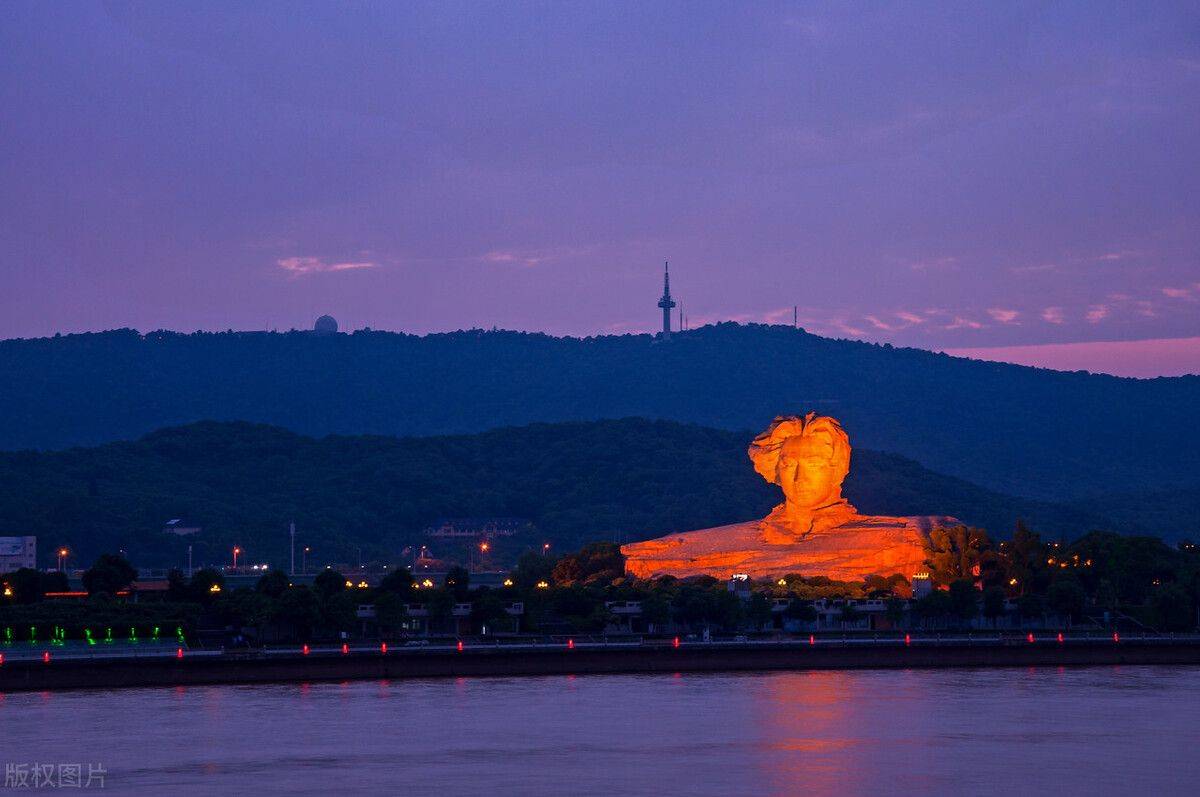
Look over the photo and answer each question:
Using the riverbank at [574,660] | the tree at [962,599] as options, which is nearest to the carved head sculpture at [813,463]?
the tree at [962,599]

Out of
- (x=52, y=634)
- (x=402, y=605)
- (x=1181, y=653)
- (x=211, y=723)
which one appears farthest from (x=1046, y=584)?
(x=211, y=723)

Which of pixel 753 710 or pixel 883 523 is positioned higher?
pixel 883 523

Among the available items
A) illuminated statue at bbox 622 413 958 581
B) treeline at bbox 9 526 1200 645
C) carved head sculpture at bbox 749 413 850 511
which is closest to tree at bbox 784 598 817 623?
treeline at bbox 9 526 1200 645

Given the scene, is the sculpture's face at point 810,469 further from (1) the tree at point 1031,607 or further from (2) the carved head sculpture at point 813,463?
(1) the tree at point 1031,607

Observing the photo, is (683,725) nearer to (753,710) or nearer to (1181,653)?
(753,710)

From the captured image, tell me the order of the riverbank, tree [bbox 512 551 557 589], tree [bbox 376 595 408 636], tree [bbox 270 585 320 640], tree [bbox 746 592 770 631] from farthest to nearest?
tree [bbox 512 551 557 589] → tree [bbox 746 592 770 631] → tree [bbox 376 595 408 636] → tree [bbox 270 585 320 640] → the riverbank

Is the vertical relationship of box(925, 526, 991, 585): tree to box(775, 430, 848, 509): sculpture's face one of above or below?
below

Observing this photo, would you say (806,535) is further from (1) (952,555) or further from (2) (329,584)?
(2) (329,584)

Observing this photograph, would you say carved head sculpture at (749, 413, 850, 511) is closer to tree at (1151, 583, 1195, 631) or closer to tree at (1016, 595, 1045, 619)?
tree at (1016, 595, 1045, 619)
